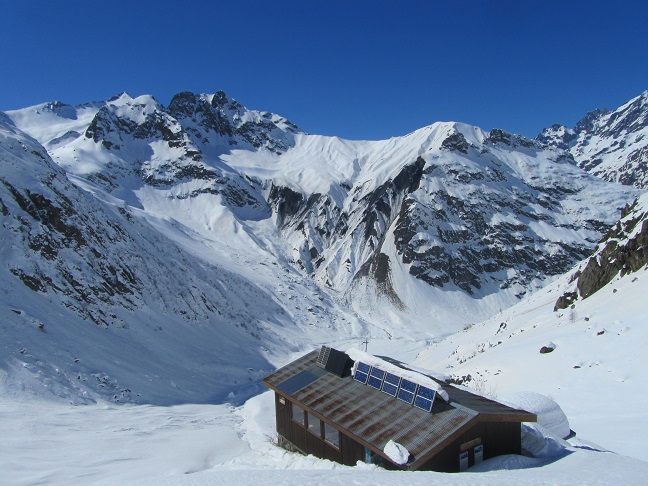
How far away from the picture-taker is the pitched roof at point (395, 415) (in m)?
12.0

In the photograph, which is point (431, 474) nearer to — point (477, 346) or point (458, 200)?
point (477, 346)

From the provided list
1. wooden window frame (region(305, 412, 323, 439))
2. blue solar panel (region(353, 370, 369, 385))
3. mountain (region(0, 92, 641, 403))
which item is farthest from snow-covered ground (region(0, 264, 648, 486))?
mountain (region(0, 92, 641, 403))

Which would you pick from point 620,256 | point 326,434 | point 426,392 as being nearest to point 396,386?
point 426,392

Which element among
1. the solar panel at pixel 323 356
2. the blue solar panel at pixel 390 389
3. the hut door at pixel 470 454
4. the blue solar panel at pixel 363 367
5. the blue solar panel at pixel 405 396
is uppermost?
the solar panel at pixel 323 356

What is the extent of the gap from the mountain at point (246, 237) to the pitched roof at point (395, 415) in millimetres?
17050

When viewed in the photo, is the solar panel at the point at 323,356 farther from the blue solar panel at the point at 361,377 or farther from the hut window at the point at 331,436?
the hut window at the point at 331,436

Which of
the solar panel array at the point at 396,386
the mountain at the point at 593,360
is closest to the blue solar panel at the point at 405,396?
the solar panel array at the point at 396,386

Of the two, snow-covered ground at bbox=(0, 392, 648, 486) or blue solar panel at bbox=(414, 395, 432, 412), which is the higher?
blue solar panel at bbox=(414, 395, 432, 412)

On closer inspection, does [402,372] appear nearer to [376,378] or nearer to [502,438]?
[376,378]

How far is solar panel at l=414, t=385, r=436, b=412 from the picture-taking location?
43.1 ft

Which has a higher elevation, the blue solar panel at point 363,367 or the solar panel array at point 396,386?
the blue solar panel at point 363,367

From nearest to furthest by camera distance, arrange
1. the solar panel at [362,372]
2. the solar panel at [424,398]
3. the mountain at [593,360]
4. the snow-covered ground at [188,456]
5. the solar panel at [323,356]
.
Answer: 1. the snow-covered ground at [188,456]
2. the solar panel at [424,398]
3. the mountain at [593,360]
4. the solar panel at [362,372]
5. the solar panel at [323,356]

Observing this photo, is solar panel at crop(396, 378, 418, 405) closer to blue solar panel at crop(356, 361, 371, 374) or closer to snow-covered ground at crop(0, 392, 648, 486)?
blue solar panel at crop(356, 361, 371, 374)

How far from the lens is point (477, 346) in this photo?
33062mm
